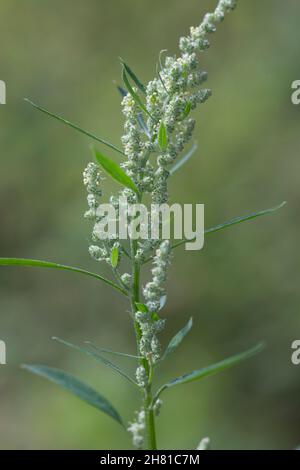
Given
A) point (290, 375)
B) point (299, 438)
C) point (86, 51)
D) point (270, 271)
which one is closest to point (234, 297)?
point (270, 271)

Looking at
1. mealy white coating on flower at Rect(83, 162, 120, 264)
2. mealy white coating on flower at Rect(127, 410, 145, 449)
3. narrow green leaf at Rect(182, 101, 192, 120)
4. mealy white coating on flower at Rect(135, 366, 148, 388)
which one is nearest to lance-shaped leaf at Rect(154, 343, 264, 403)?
mealy white coating on flower at Rect(135, 366, 148, 388)

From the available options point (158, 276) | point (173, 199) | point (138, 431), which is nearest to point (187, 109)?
point (158, 276)

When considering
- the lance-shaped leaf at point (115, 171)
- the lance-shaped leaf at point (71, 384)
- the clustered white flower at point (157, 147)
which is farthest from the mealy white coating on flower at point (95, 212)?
the lance-shaped leaf at point (71, 384)

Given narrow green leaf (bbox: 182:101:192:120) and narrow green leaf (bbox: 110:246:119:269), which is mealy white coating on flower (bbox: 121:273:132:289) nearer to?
narrow green leaf (bbox: 110:246:119:269)

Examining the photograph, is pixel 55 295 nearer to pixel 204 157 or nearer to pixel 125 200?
pixel 204 157

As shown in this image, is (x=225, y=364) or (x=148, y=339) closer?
(x=225, y=364)

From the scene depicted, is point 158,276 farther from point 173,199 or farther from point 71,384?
point 173,199

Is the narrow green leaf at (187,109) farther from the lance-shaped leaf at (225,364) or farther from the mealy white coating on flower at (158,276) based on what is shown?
the lance-shaped leaf at (225,364)
